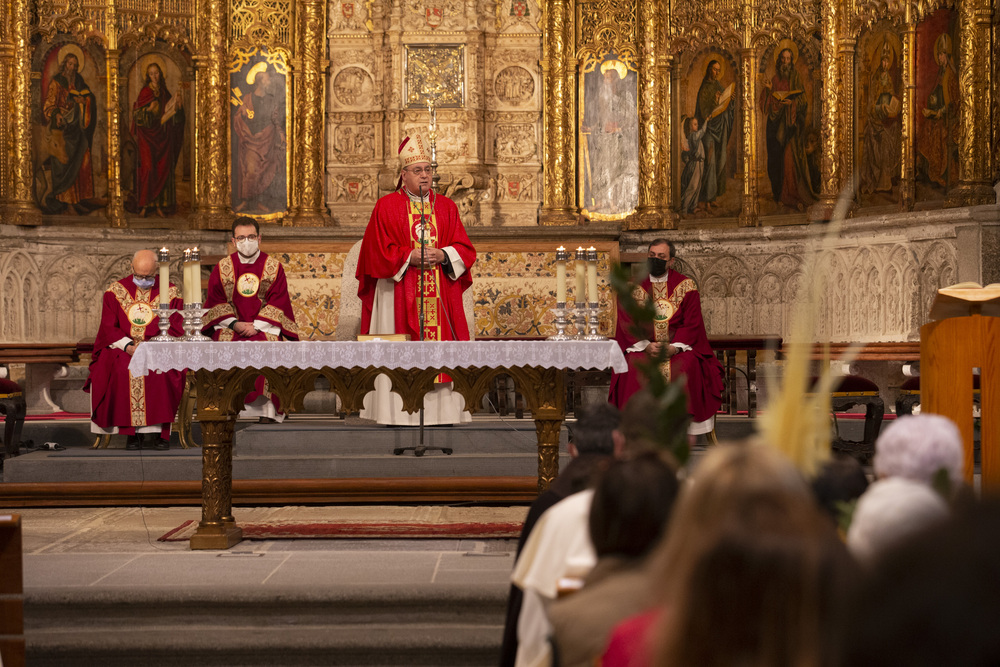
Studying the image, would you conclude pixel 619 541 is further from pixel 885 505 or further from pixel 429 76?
pixel 429 76

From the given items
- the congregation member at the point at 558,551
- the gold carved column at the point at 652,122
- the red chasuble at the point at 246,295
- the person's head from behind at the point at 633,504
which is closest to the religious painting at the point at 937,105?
the gold carved column at the point at 652,122

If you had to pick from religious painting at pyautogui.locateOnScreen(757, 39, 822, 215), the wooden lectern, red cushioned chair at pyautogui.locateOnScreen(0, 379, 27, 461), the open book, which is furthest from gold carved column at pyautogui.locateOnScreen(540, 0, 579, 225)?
the wooden lectern

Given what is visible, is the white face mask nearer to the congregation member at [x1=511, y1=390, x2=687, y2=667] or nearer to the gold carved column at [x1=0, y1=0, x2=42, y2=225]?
the gold carved column at [x1=0, y1=0, x2=42, y2=225]

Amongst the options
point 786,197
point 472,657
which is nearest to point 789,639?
point 472,657

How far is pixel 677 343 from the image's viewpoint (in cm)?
902

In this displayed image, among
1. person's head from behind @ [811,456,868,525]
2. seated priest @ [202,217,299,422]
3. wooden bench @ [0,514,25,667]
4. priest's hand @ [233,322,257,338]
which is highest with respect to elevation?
seated priest @ [202,217,299,422]

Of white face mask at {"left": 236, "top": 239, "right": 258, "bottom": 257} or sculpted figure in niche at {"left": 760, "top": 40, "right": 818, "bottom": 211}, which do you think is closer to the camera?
white face mask at {"left": 236, "top": 239, "right": 258, "bottom": 257}

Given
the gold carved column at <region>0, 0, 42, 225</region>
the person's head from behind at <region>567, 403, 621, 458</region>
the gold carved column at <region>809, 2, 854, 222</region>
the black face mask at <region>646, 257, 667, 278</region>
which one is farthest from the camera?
the gold carved column at <region>0, 0, 42, 225</region>

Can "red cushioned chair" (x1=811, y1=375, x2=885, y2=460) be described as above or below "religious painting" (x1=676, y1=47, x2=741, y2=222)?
below

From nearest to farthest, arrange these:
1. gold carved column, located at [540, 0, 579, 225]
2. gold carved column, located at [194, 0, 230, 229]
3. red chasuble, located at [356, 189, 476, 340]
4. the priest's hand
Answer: red chasuble, located at [356, 189, 476, 340] < the priest's hand < gold carved column, located at [194, 0, 230, 229] < gold carved column, located at [540, 0, 579, 225]

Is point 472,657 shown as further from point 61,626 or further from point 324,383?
point 324,383

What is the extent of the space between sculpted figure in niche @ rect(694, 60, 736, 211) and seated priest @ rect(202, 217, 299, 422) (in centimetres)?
528

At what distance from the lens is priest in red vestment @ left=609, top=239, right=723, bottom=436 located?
8.70 meters

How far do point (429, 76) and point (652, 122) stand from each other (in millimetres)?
2483
